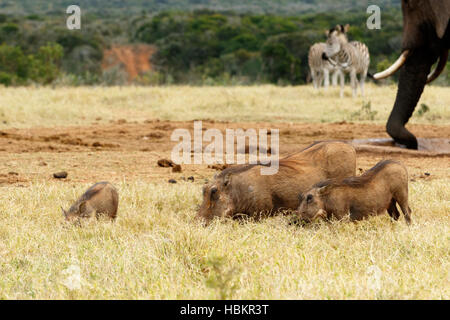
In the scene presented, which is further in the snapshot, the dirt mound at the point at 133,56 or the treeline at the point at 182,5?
the treeline at the point at 182,5

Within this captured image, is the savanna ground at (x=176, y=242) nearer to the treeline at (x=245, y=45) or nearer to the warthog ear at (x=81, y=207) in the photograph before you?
the warthog ear at (x=81, y=207)

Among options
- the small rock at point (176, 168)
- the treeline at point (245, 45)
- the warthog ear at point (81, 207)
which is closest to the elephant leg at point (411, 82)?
the small rock at point (176, 168)

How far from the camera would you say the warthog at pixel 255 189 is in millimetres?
4973

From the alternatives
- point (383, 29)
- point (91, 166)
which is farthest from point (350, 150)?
point (383, 29)

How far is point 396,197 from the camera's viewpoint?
16.0ft

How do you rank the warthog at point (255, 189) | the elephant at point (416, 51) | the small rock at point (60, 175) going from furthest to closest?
the elephant at point (416, 51) → the small rock at point (60, 175) → the warthog at point (255, 189)

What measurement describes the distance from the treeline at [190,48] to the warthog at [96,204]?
1490cm

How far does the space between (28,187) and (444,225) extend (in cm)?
360

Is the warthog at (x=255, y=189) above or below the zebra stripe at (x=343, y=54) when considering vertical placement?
below

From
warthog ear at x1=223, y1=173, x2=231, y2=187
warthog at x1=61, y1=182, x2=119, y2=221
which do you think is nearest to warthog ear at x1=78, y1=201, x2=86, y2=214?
warthog at x1=61, y1=182, x2=119, y2=221

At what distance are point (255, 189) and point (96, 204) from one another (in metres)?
1.14

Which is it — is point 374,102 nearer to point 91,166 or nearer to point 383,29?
point 91,166

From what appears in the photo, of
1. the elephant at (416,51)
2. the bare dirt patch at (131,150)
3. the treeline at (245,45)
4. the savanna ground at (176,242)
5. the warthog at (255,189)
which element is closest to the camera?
the savanna ground at (176,242)

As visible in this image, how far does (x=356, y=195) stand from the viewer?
15.4 feet
